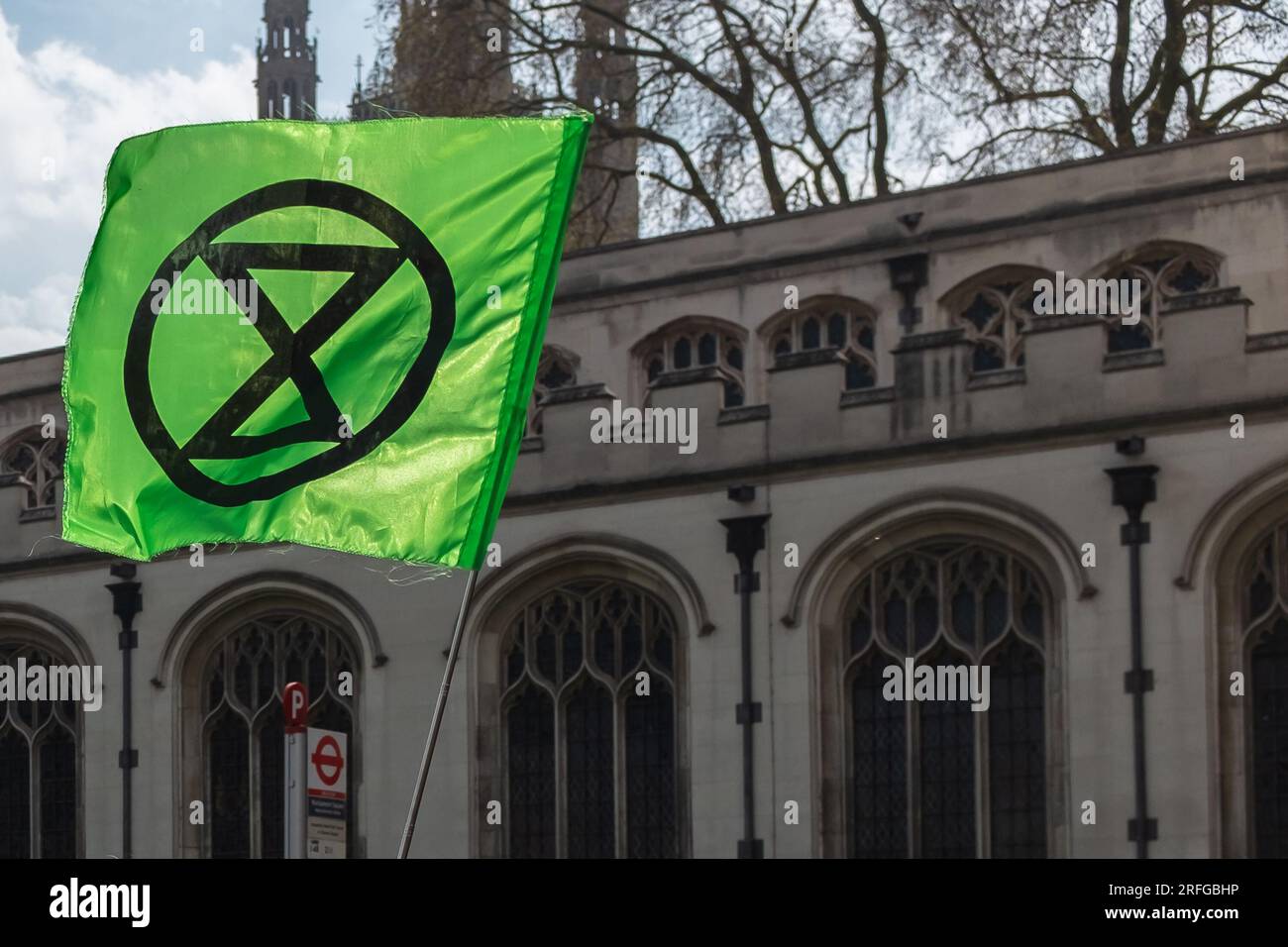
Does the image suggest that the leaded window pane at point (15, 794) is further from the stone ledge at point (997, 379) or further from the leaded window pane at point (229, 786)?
the stone ledge at point (997, 379)

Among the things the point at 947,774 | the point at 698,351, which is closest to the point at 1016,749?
the point at 947,774

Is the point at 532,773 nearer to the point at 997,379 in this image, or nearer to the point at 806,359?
the point at 806,359

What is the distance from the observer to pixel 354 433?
29.3 feet

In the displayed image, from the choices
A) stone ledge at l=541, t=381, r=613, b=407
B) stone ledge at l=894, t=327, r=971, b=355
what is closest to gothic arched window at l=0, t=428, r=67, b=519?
stone ledge at l=541, t=381, r=613, b=407

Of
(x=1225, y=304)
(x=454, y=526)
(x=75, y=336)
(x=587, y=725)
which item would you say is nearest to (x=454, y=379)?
(x=454, y=526)

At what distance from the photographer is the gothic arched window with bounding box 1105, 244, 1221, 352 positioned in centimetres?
2292

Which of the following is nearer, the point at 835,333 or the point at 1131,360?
the point at 1131,360

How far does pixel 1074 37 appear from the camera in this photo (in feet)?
104

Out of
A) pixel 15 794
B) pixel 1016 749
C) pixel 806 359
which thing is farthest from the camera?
pixel 15 794

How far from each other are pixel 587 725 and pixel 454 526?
13.7 meters

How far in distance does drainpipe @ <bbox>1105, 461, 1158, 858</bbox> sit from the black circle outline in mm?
11569

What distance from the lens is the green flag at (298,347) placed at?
887 cm

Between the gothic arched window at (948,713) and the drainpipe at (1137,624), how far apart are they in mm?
842

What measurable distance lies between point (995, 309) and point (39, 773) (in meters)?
10.7
